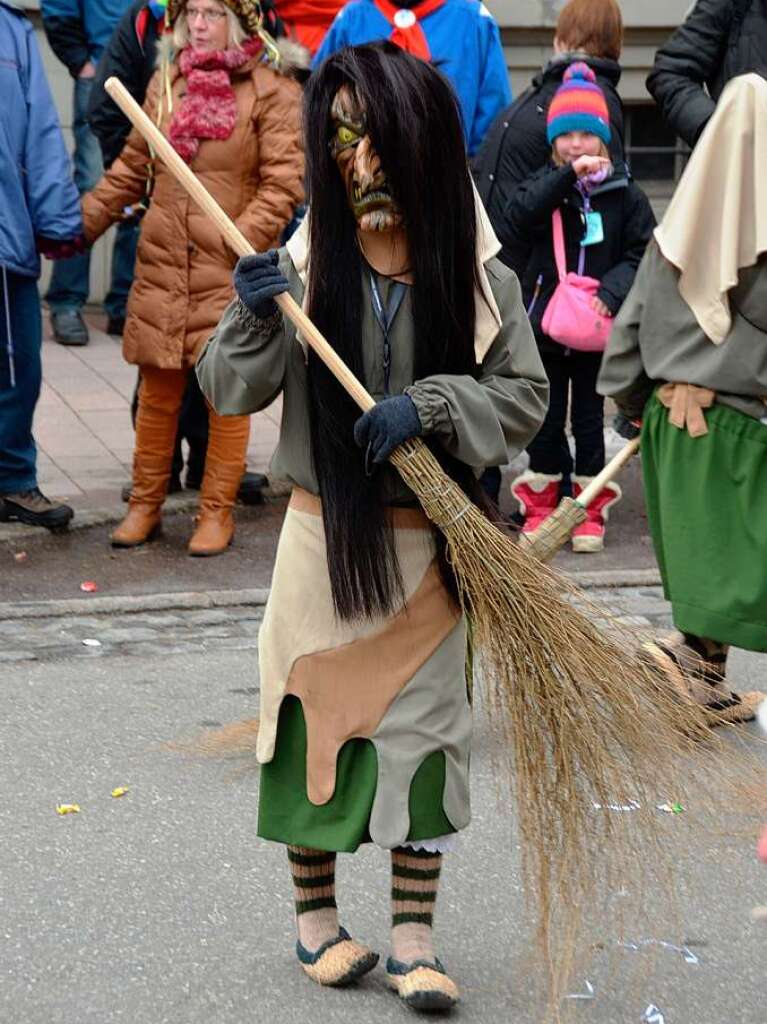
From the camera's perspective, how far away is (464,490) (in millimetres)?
3664

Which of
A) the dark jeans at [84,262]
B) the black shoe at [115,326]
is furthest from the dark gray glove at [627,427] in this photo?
the black shoe at [115,326]

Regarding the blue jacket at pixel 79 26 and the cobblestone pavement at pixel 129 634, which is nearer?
the cobblestone pavement at pixel 129 634

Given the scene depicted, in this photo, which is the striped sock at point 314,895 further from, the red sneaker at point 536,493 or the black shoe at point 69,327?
the black shoe at point 69,327

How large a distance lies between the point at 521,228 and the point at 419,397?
3.49 m

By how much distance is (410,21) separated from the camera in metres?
7.15

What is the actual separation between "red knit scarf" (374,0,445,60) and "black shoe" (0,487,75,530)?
7.02 ft

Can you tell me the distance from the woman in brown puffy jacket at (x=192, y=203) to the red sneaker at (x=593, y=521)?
1.31m

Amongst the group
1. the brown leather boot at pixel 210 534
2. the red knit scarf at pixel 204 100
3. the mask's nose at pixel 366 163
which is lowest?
the brown leather boot at pixel 210 534

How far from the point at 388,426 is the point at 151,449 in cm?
361

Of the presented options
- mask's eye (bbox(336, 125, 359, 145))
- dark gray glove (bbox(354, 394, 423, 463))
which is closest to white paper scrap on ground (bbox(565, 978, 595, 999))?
dark gray glove (bbox(354, 394, 423, 463))

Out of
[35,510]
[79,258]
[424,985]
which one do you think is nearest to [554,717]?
[424,985]

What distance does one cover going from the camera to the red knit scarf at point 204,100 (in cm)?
641

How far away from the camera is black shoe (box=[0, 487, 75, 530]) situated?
23.2 ft

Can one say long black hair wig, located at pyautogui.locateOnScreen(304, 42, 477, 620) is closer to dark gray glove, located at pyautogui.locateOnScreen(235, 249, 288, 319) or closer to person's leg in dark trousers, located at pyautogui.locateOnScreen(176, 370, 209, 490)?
dark gray glove, located at pyautogui.locateOnScreen(235, 249, 288, 319)
